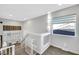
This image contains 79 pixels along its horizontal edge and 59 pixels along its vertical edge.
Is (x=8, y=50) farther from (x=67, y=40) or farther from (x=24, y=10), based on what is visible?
(x=67, y=40)

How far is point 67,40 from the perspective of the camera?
4.59ft

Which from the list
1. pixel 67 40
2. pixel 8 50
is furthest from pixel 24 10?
pixel 67 40

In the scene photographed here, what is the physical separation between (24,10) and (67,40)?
83 centimetres

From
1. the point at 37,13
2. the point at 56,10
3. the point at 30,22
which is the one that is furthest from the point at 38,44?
the point at 56,10

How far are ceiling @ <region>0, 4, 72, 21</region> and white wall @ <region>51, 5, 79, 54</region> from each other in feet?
0.26

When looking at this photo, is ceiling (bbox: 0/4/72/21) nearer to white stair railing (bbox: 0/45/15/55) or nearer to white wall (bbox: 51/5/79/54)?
white wall (bbox: 51/5/79/54)

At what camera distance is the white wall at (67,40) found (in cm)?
132

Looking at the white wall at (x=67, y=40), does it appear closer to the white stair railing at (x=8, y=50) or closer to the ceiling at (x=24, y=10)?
the ceiling at (x=24, y=10)

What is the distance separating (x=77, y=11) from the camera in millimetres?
1315

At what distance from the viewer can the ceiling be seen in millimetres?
1350

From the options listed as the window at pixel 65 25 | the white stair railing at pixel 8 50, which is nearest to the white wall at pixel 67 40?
the window at pixel 65 25

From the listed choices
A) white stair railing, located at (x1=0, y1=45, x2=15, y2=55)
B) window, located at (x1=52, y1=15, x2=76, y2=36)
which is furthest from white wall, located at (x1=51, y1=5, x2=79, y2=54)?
white stair railing, located at (x1=0, y1=45, x2=15, y2=55)
